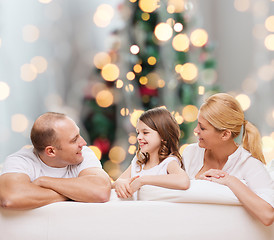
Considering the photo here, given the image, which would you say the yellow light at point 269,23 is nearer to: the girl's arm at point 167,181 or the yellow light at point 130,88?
the yellow light at point 130,88

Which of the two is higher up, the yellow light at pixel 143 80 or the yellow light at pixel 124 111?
the yellow light at pixel 143 80

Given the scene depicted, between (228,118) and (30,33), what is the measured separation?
7.95 ft

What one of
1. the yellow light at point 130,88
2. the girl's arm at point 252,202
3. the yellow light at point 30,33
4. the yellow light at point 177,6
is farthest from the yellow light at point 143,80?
the girl's arm at point 252,202

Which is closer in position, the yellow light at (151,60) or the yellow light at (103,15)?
the yellow light at (151,60)

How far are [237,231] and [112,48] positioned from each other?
7.59 ft

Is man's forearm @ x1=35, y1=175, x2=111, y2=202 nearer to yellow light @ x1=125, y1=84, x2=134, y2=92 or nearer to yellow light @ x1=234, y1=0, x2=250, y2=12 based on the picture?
yellow light @ x1=125, y1=84, x2=134, y2=92

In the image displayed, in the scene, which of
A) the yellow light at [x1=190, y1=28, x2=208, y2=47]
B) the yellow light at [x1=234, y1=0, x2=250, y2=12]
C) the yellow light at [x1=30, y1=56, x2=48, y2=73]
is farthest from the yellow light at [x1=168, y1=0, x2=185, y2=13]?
the yellow light at [x1=30, y1=56, x2=48, y2=73]

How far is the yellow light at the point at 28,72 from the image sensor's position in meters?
3.54

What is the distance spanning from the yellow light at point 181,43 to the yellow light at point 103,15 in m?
0.74

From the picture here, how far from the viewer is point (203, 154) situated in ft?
6.40

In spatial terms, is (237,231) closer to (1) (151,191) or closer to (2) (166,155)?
(1) (151,191)

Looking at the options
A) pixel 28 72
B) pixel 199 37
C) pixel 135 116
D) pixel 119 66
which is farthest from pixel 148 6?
pixel 28 72

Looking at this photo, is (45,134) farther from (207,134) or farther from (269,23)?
(269,23)

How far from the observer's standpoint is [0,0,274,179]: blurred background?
3.17 m
